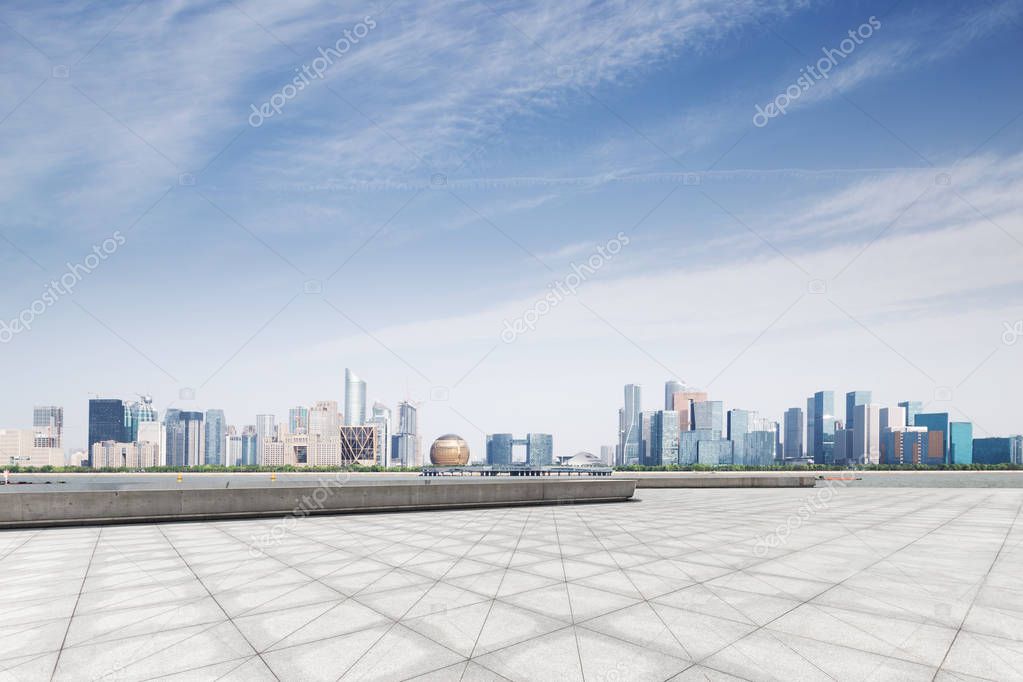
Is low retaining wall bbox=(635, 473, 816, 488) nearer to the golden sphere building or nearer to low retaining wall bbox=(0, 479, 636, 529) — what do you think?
low retaining wall bbox=(0, 479, 636, 529)

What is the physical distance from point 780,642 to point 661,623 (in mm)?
1308

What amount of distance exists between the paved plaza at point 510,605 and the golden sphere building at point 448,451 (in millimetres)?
119691

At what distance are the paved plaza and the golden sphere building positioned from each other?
11969 centimetres

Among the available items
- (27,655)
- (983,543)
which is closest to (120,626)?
(27,655)

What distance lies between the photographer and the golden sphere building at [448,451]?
132 metres

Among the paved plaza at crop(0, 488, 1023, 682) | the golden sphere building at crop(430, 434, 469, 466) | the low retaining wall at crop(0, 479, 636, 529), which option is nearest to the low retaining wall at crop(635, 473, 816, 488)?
the low retaining wall at crop(0, 479, 636, 529)

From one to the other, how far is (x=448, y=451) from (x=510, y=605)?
12739 cm

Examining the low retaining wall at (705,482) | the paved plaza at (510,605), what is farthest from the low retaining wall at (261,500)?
the low retaining wall at (705,482)

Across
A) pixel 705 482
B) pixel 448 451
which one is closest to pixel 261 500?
pixel 705 482

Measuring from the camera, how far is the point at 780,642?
6.37 meters

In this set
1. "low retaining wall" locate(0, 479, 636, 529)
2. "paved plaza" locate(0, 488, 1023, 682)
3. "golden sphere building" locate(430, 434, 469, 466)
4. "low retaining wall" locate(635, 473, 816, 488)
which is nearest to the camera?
"paved plaza" locate(0, 488, 1023, 682)

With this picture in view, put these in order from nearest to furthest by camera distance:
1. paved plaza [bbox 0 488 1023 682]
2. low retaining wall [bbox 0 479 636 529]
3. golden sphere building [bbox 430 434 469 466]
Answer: paved plaza [bbox 0 488 1023 682], low retaining wall [bbox 0 479 636 529], golden sphere building [bbox 430 434 469 466]

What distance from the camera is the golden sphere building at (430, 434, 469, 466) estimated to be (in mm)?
132375

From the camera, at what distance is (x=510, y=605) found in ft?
25.7
